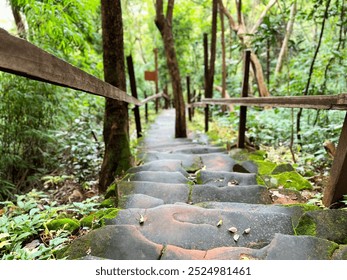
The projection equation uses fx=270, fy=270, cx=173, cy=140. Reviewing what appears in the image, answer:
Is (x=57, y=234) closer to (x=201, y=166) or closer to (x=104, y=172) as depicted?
(x=104, y=172)

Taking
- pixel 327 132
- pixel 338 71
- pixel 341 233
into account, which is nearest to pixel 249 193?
pixel 341 233

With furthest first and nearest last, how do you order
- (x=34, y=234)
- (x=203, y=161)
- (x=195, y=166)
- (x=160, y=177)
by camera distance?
(x=203, y=161) < (x=195, y=166) < (x=160, y=177) < (x=34, y=234)

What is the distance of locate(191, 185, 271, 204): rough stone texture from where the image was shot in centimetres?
241

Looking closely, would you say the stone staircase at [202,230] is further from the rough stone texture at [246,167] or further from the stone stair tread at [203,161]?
the stone stair tread at [203,161]

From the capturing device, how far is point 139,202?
7.07 feet

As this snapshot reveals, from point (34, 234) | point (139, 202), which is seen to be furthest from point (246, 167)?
point (34, 234)

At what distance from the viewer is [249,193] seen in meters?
2.47

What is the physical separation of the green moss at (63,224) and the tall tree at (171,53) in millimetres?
5073

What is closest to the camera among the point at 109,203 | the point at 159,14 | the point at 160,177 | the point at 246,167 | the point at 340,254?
the point at 340,254

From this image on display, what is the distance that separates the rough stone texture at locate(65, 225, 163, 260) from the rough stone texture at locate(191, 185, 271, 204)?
932mm

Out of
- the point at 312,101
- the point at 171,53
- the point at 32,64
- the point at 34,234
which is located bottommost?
the point at 34,234

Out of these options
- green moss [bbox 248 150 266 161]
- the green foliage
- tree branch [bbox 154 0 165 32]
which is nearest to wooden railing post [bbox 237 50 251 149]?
green moss [bbox 248 150 266 161]

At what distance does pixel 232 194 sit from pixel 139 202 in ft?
2.87

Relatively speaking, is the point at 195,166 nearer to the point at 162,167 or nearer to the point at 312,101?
the point at 162,167
